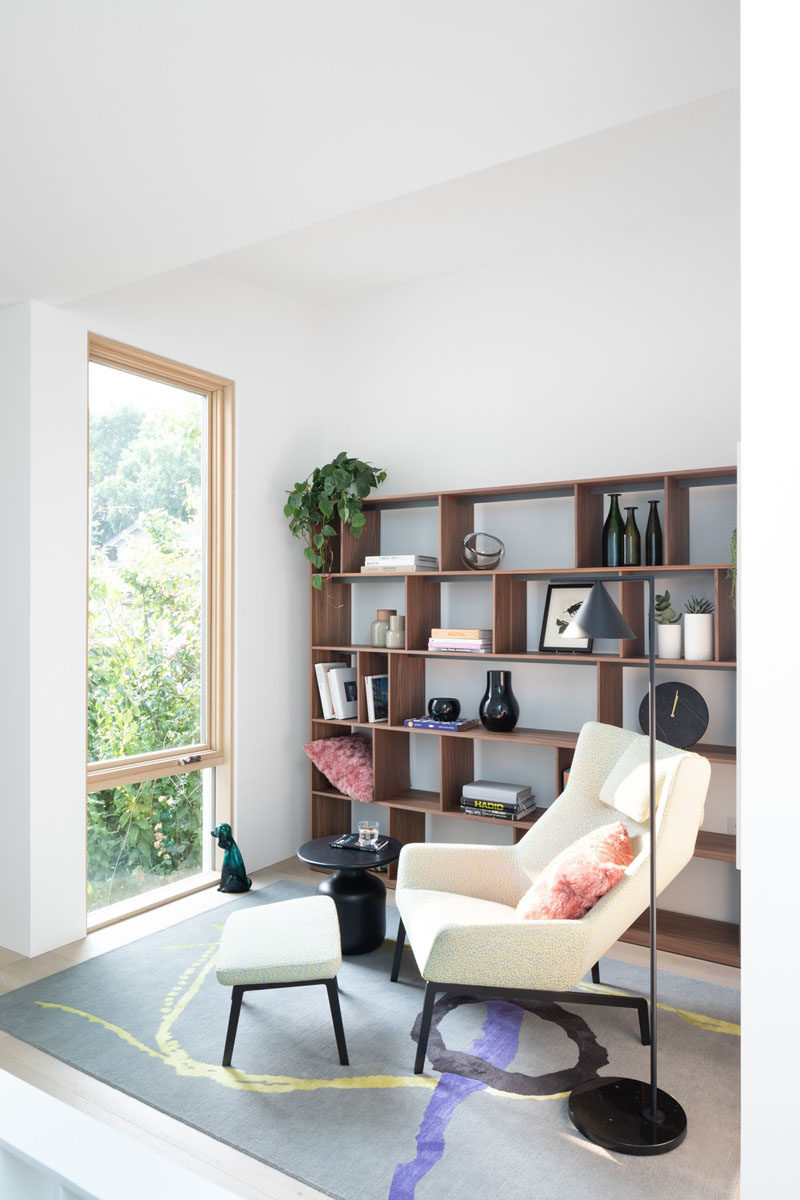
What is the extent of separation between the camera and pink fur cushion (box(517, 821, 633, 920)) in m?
2.39

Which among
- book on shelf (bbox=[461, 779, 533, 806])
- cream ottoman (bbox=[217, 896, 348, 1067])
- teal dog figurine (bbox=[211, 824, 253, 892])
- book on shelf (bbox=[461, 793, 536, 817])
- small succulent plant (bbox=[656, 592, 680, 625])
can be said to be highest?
small succulent plant (bbox=[656, 592, 680, 625])

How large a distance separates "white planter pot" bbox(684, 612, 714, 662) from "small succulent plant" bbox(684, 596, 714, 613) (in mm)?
77

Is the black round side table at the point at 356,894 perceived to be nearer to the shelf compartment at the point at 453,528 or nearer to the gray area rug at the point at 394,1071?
the gray area rug at the point at 394,1071

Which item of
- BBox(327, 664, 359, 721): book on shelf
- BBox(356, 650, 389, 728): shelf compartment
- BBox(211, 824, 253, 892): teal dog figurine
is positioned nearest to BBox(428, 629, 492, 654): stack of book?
BBox(356, 650, 389, 728): shelf compartment

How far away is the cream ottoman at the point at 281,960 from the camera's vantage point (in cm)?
235

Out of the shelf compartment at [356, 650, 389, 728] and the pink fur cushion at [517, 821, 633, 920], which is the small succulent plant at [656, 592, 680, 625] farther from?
the shelf compartment at [356, 650, 389, 728]

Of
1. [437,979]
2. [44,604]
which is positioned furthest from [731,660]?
[44,604]

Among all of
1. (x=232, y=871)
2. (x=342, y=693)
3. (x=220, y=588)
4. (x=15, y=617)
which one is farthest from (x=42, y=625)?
(x=342, y=693)

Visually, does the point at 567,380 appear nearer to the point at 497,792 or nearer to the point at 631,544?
the point at 631,544

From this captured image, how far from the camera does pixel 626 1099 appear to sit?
2197 millimetres

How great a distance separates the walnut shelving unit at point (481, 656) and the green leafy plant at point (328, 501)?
3.8 inches

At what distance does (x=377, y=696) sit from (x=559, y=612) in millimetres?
1044
